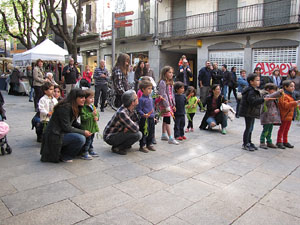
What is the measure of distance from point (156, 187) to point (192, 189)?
1.50 feet

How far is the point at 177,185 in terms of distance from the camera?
12.6ft

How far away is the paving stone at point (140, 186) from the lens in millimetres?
3576

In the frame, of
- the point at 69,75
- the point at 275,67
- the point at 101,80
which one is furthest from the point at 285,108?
the point at 275,67

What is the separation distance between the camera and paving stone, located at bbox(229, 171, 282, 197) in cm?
376

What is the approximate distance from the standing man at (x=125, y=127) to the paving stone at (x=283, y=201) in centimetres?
238

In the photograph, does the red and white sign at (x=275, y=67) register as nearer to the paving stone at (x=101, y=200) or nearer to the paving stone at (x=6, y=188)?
the paving stone at (x=101, y=200)

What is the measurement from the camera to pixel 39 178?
3.94 m

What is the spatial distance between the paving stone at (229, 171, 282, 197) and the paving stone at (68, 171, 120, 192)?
1.64m

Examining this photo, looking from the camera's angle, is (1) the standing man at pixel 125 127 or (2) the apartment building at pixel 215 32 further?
(2) the apartment building at pixel 215 32

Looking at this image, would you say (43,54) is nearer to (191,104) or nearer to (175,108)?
(191,104)

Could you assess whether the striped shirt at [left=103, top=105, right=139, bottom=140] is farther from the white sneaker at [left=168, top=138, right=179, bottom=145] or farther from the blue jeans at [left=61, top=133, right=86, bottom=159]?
the white sneaker at [left=168, top=138, right=179, bottom=145]

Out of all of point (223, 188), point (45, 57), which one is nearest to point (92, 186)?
point (223, 188)

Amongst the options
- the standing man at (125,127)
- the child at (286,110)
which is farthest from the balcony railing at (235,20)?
the standing man at (125,127)

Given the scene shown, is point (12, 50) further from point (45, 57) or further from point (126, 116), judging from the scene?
point (126, 116)
